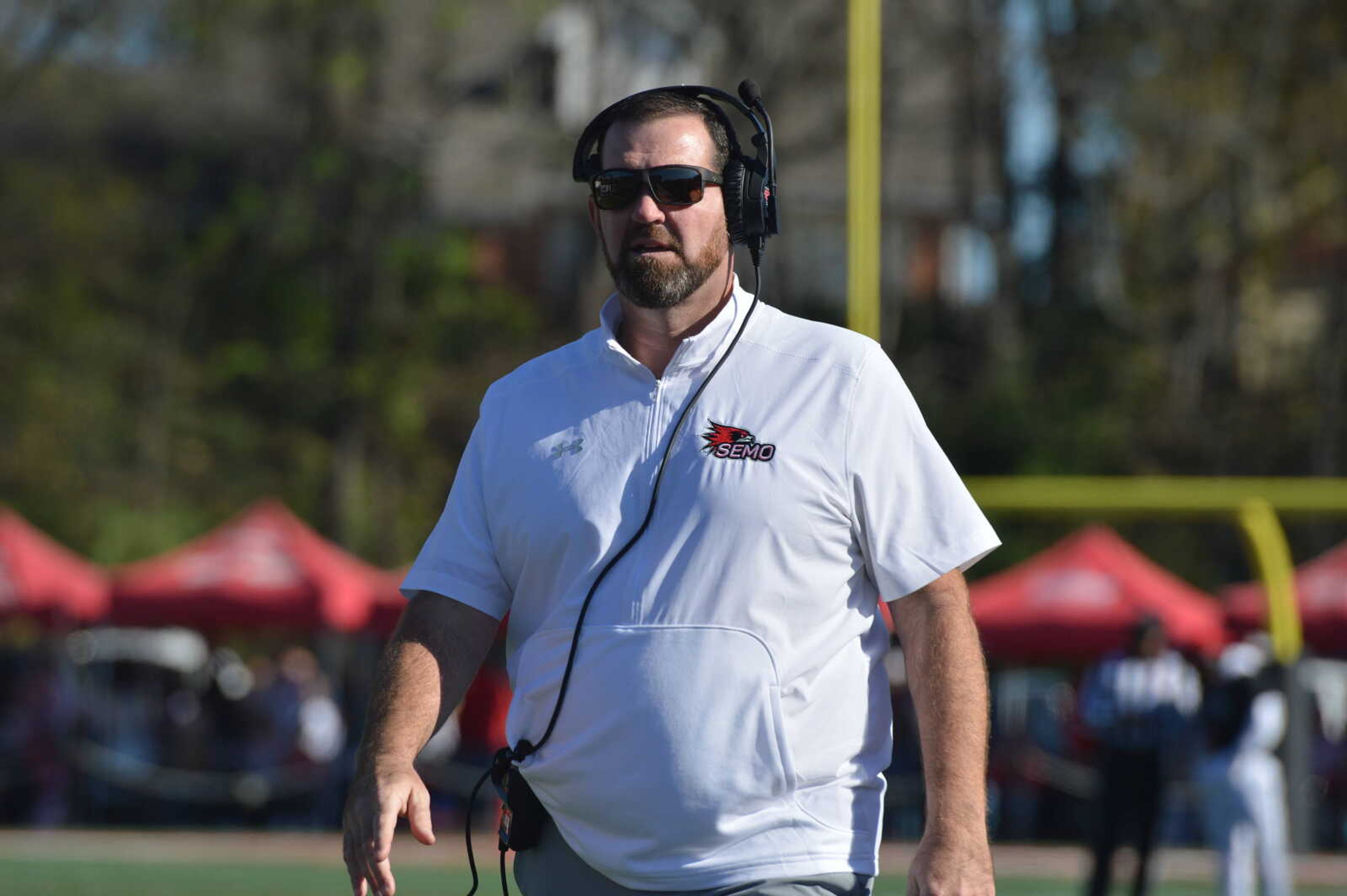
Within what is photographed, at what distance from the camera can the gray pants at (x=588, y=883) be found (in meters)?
3.14

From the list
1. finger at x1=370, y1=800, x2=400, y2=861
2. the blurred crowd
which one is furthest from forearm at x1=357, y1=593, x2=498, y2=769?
the blurred crowd

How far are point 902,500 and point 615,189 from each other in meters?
0.68

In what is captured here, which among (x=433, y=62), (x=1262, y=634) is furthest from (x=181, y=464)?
(x=1262, y=634)

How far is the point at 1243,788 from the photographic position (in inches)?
435

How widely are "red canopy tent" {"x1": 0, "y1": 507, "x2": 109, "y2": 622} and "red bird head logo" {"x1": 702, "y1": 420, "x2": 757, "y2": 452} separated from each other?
16888mm

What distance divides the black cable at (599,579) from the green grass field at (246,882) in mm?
10042

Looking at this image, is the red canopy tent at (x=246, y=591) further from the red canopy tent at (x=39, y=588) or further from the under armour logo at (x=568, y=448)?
the under armour logo at (x=568, y=448)

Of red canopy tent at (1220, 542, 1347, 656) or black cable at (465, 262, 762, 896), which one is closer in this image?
black cable at (465, 262, 762, 896)

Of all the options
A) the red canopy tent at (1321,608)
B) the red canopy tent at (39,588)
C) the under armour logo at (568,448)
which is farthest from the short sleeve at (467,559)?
the red canopy tent at (39,588)

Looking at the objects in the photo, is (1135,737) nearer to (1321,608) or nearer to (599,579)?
(1321,608)

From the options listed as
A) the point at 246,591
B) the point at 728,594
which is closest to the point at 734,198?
the point at 728,594

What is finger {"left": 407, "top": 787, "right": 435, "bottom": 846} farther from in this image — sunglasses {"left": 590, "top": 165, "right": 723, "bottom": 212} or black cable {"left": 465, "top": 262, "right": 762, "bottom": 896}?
sunglasses {"left": 590, "top": 165, "right": 723, "bottom": 212}

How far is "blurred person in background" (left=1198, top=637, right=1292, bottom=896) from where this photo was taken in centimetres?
1107

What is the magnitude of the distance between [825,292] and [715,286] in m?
32.8
